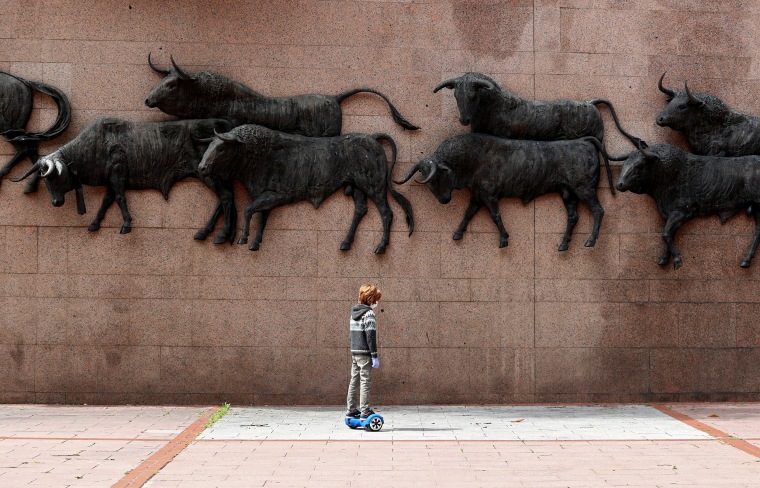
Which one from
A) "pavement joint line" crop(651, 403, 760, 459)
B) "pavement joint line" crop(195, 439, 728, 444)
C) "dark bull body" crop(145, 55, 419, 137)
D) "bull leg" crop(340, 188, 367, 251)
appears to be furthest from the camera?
"bull leg" crop(340, 188, 367, 251)

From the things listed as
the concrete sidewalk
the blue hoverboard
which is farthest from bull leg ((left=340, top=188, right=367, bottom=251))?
the blue hoverboard

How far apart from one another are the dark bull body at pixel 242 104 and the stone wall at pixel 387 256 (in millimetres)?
175

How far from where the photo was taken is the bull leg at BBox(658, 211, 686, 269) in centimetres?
1203

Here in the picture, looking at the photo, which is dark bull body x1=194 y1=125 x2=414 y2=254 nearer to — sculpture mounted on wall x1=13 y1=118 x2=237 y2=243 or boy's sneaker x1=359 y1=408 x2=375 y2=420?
sculpture mounted on wall x1=13 y1=118 x2=237 y2=243

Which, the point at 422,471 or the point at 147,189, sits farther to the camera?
the point at 147,189

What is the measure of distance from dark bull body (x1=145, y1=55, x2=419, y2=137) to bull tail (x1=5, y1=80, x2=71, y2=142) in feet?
3.27

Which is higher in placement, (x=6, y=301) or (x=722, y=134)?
(x=722, y=134)

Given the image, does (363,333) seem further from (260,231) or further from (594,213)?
(594,213)

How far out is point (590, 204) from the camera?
475 inches

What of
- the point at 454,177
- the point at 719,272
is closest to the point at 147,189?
the point at 454,177

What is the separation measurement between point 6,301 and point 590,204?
707 cm

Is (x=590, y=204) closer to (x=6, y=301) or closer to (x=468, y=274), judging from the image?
(x=468, y=274)

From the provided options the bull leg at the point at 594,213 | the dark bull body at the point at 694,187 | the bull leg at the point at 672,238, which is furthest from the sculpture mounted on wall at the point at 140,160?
the bull leg at the point at 672,238

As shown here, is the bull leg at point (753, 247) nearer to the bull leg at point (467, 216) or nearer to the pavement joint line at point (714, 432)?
the pavement joint line at point (714, 432)
